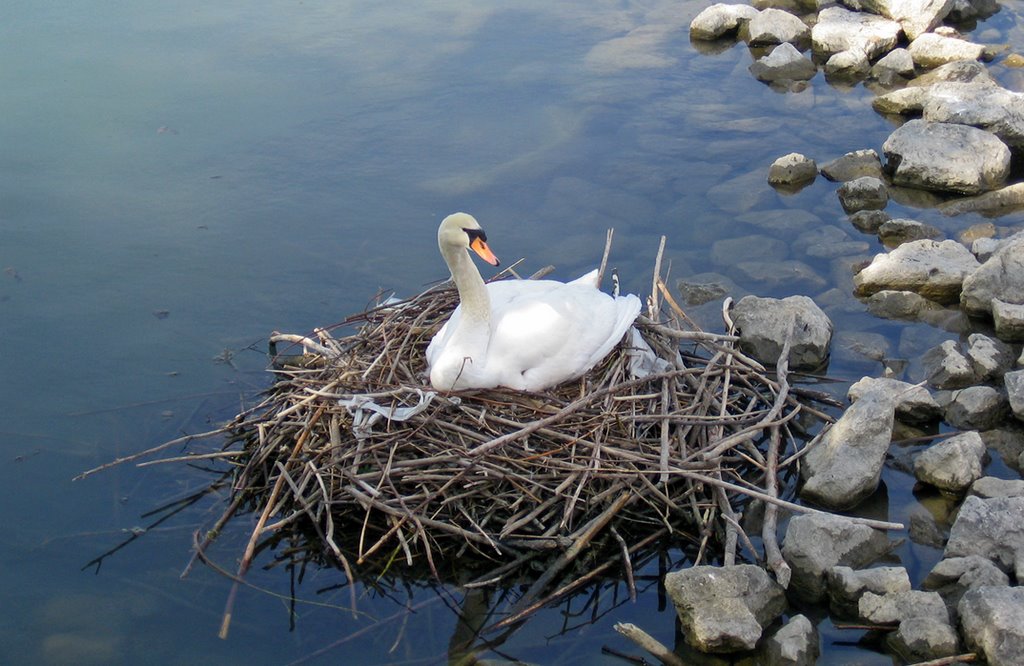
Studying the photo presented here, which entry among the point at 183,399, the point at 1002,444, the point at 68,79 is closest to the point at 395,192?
the point at 183,399

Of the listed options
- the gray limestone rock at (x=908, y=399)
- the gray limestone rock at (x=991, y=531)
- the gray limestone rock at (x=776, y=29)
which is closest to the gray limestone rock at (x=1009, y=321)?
the gray limestone rock at (x=908, y=399)

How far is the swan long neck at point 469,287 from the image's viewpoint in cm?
691

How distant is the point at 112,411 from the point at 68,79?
638 centimetres

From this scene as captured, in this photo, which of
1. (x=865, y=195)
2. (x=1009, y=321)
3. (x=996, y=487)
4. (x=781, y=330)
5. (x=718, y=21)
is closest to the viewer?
(x=996, y=487)

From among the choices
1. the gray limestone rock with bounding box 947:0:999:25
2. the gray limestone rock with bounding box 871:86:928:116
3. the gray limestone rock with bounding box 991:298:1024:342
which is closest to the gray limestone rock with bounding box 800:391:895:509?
the gray limestone rock with bounding box 991:298:1024:342

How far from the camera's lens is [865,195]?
1052cm

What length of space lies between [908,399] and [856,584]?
1949mm

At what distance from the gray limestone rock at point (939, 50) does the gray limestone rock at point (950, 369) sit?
6.28 m

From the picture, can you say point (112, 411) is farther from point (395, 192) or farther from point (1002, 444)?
point (1002, 444)

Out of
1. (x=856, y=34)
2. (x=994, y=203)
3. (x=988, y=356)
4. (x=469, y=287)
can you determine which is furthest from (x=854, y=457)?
(x=856, y=34)

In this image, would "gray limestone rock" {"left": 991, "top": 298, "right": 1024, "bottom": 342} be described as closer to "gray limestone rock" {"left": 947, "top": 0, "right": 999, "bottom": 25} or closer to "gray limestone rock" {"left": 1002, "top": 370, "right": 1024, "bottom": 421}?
"gray limestone rock" {"left": 1002, "top": 370, "right": 1024, "bottom": 421}

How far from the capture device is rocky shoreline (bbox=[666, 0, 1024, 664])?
586 cm

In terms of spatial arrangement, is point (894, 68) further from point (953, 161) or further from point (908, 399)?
point (908, 399)

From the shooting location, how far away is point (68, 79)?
13.2 meters
